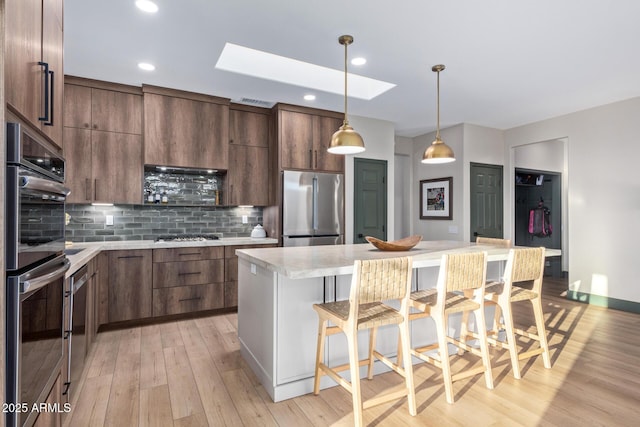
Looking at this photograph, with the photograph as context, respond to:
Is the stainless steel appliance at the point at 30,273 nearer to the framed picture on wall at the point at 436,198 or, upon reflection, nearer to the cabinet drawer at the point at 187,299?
the cabinet drawer at the point at 187,299

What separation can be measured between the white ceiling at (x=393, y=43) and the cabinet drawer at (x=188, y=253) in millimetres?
1882

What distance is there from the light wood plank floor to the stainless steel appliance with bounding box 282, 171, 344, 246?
5.47ft

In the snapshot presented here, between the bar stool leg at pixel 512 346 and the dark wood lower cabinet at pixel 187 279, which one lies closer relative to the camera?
the bar stool leg at pixel 512 346

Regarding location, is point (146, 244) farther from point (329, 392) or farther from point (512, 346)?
point (512, 346)

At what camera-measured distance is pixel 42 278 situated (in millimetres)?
1257

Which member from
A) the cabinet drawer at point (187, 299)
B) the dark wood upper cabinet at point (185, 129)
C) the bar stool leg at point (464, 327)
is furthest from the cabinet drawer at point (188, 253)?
the bar stool leg at point (464, 327)

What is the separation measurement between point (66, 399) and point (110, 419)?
0.96 ft

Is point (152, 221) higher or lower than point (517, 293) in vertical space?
higher

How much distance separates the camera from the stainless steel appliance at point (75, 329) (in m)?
2.10

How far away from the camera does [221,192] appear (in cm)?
464

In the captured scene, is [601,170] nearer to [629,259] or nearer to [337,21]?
[629,259]

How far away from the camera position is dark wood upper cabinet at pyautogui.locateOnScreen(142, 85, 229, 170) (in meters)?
3.95

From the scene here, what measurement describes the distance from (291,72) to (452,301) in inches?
116

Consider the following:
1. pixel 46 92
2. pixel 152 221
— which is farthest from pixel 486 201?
pixel 46 92
